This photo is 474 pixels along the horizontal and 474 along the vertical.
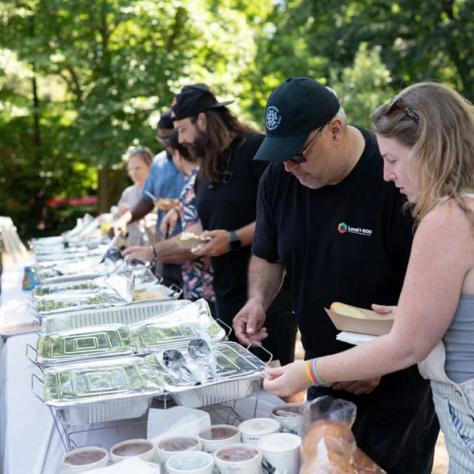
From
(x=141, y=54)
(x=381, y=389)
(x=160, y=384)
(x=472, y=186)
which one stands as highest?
(x=141, y=54)

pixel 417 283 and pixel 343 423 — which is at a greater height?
pixel 417 283

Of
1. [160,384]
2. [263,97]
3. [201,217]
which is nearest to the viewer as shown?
[160,384]

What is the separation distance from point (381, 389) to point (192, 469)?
775 millimetres

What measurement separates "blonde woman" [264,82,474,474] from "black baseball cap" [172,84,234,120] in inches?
57.0

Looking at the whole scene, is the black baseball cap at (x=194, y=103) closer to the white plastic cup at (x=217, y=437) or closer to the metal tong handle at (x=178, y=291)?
the metal tong handle at (x=178, y=291)

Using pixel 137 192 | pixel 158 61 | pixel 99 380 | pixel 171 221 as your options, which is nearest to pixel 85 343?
pixel 99 380

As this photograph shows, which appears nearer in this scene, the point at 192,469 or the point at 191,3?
the point at 192,469

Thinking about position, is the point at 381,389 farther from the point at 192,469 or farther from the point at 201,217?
the point at 201,217

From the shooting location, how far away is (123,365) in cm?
169

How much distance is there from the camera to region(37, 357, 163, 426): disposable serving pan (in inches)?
Result: 57.0

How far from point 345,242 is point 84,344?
783 millimetres

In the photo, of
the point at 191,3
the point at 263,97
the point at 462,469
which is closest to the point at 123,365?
the point at 462,469

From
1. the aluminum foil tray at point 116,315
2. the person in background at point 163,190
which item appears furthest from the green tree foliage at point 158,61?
the aluminum foil tray at point 116,315

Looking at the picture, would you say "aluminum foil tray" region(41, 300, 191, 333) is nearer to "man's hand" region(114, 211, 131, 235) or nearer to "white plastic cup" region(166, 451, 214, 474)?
"white plastic cup" region(166, 451, 214, 474)
